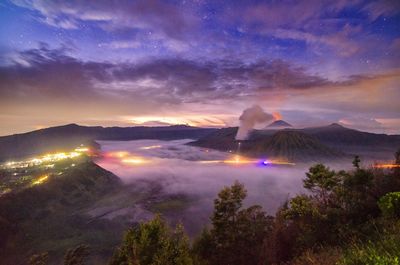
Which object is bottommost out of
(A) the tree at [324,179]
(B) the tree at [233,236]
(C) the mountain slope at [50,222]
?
(C) the mountain slope at [50,222]

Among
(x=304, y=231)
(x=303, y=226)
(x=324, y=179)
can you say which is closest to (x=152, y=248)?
(x=304, y=231)

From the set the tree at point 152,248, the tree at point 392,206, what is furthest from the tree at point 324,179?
the tree at point 152,248

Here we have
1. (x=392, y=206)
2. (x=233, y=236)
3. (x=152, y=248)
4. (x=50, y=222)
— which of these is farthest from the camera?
(x=50, y=222)

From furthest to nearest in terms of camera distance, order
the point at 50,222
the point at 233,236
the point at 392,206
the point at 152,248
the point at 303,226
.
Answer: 1. the point at 50,222
2. the point at 233,236
3. the point at 303,226
4. the point at 152,248
5. the point at 392,206

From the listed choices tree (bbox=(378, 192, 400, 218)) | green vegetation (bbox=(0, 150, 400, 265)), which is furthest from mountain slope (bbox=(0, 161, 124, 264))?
tree (bbox=(378, 192, 400, 218))

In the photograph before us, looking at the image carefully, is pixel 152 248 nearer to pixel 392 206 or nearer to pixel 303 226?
pixel 303 226

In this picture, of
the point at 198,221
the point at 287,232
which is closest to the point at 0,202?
the point at 198,221

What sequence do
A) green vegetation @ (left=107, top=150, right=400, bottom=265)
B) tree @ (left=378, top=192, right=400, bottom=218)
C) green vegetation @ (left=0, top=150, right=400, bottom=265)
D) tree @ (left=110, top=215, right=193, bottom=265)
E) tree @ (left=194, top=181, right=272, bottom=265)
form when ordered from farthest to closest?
tree @ (left=194, top=181, right=272, bottom=265) < tree @ (left=110, top=215, right=193, bottom=265) < green vegetation @ (left=107, top=150, right=400, bottom=265) < tree @ (left=378, top=192, right=400, bottom=218) < green vegetation @ (left=0, top=150, right=400, bottom=265)

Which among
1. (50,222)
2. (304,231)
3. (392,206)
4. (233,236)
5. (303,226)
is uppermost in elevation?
(392,206)

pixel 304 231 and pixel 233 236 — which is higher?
pixel 304 231

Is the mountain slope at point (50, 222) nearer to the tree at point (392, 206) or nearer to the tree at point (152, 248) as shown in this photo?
the tree at point (152, 248)

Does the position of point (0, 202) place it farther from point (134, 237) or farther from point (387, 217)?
point (387, 217)

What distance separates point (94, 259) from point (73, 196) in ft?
192

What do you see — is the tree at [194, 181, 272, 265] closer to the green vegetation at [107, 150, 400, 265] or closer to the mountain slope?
the green vegetation at [107, 150, 400, 265]
